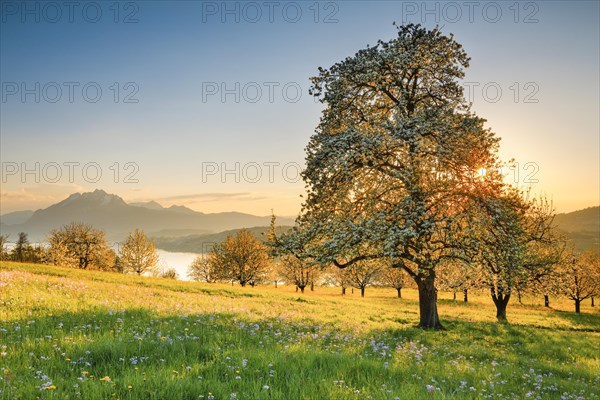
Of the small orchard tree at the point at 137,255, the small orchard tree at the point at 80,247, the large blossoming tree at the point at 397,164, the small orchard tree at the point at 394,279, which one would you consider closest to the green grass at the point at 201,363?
the large blossoming tree at the point at 397,164

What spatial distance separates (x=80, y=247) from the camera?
3723 inches

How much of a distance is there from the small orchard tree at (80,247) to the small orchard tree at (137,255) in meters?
5.32

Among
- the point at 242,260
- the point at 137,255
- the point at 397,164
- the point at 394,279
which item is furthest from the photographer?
the point at 137,255

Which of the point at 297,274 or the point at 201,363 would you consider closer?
the point at 201,363

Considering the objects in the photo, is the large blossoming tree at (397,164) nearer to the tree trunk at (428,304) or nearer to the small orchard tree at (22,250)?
the tree trunk at (428,304)

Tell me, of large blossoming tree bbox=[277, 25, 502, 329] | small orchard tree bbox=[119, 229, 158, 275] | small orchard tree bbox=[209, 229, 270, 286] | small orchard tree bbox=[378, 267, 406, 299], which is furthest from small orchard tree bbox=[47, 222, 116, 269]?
large blossoming tree bbox=[277, 25, 502, 329]

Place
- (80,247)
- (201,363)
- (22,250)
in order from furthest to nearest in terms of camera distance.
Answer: (22,250) < (80,247) < (201,363)

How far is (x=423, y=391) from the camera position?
683cm

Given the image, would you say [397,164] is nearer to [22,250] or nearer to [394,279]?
[394,279]

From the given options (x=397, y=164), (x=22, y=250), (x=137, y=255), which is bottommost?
(x=137, y=255)

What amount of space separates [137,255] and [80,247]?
13640 millimetres

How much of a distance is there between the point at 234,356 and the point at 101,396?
3164mm

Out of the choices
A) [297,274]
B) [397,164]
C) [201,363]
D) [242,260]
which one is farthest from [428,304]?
[297,274]

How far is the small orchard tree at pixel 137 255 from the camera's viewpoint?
96.6 metres
